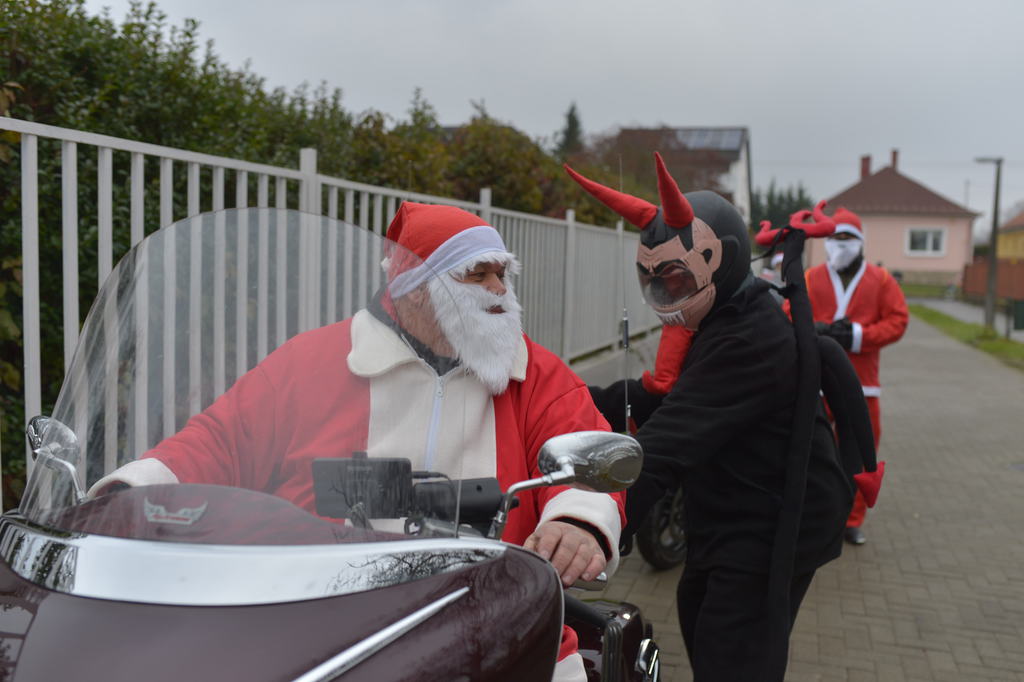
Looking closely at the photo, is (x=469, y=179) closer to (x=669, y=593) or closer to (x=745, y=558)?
(x=669, y=593)

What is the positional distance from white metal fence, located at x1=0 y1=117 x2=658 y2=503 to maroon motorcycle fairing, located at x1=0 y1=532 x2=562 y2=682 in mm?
494

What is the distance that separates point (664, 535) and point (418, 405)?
13.4 ft

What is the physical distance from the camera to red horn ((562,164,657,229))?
8.97 ft

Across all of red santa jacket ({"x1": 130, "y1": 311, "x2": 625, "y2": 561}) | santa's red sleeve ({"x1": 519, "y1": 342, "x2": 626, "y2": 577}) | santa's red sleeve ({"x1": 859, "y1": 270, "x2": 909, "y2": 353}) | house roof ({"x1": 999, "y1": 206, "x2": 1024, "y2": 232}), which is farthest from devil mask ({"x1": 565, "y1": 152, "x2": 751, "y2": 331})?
house roof ({"x1": 999, "y1": 206, "x2": 1024, "y2": 232})

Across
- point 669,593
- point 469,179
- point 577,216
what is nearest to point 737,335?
point 669,593

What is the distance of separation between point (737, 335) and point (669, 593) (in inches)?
109

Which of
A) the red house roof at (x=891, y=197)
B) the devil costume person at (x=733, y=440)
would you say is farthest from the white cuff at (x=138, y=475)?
the red house roof at (x=891, y=197)

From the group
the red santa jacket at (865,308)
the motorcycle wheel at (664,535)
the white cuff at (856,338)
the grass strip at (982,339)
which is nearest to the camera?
the motorcycle wheel at (664,535)

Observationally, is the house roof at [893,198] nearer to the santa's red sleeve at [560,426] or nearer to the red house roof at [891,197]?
the red house roof at [891,197]

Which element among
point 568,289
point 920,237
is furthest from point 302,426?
point 920,237

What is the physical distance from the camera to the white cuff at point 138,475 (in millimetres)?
1601

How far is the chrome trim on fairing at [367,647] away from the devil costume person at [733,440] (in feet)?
4.53

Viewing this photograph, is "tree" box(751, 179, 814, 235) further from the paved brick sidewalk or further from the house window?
the house window

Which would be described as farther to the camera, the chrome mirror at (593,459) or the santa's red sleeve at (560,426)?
the santa's red sleeve at (560,426)
